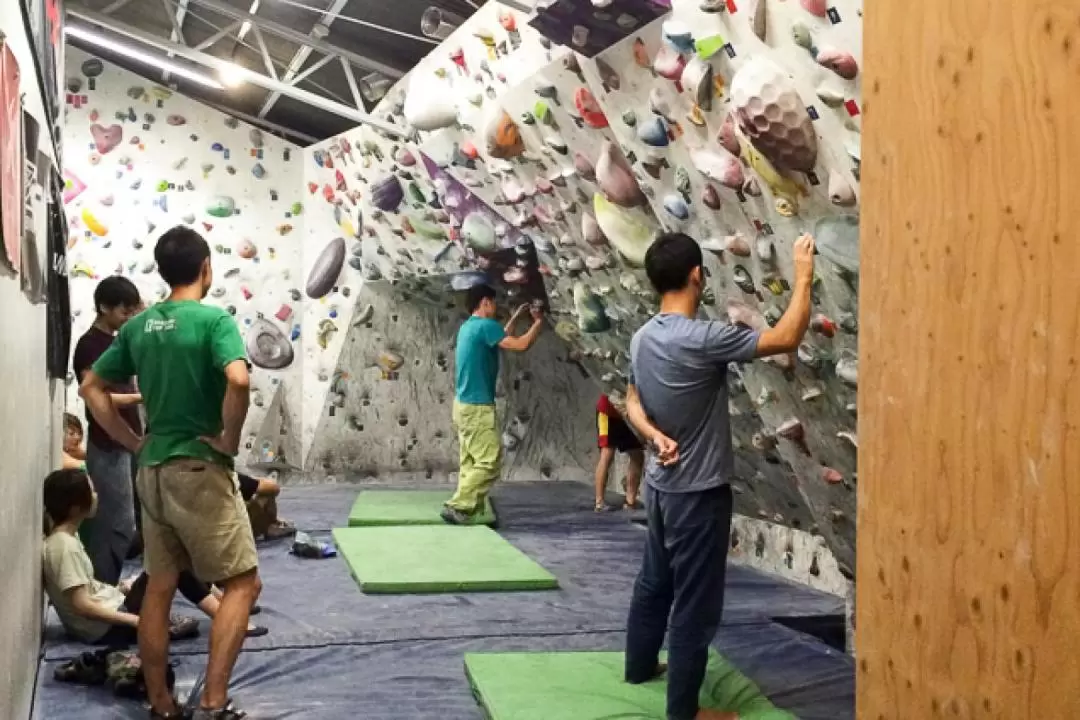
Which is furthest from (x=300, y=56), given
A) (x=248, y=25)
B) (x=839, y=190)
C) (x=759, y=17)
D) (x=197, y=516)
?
(x=839, y=190)

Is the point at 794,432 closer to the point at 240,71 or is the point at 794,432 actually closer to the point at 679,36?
the point at 679,36

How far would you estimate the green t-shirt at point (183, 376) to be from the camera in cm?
285

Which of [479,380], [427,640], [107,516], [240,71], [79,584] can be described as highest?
[240,71]

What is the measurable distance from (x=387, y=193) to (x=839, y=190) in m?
4.28

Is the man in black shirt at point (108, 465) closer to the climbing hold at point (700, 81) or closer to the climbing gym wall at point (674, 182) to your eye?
the climbing gym wall at point (674, 182)

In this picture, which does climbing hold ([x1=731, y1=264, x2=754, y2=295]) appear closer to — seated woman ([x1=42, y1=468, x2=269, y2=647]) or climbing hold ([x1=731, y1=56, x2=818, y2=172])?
climbing hold ([x1=731, y1=56, x2=818, y2=172])

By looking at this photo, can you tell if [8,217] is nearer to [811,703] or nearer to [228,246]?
[811,703]

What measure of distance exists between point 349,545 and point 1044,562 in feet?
15.2

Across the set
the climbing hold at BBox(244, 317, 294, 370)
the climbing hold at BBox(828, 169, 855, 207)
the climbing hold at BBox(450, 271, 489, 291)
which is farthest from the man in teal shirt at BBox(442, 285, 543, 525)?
the climbing hold at BBox(828, 169, 855, 207)

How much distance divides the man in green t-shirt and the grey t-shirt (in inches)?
43.6

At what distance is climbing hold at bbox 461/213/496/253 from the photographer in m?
5.77

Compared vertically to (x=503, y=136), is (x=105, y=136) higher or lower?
higher

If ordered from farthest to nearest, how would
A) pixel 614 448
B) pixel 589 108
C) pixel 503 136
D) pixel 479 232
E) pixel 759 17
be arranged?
pixel 614 448 < pixel 479 232 < pixel 503 136 < pixel 589 108 < pixel 759 17

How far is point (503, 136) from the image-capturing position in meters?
4.43
